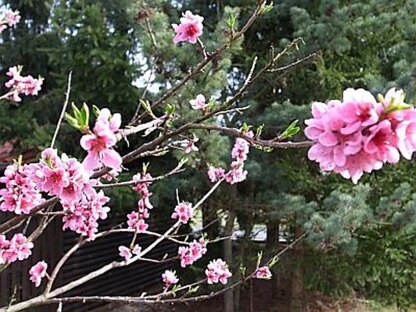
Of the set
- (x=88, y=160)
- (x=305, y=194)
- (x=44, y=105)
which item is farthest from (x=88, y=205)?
(x=44, y=105)

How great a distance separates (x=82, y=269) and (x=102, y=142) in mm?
4507

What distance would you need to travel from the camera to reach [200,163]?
3873 mm

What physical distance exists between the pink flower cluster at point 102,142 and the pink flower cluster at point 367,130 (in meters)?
0.35

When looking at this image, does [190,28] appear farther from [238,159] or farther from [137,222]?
[137,222]

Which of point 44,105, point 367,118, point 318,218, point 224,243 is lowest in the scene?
point 224,243

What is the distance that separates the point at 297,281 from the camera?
4914 millimetres

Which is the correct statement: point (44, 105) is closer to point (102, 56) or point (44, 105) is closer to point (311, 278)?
point (102, 56)

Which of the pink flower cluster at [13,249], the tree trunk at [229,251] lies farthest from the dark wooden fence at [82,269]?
the pink flower cluster at [13,249]

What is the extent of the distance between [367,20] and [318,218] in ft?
4.89

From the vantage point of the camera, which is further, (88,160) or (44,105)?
(44,105)

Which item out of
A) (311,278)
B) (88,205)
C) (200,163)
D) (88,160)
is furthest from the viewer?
(311,278)

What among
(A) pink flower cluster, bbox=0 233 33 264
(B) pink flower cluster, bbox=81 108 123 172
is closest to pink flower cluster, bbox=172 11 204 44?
→ (B) pink flower cluster, bbox=81 108 123 172

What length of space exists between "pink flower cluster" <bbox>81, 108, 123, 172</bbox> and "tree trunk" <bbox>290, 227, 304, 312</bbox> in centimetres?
369

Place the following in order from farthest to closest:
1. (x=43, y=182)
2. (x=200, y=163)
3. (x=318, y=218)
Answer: (x=200, y=163) → (x=318, y=218) → (x=43, y=182)
